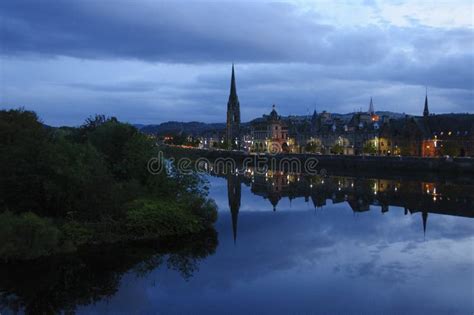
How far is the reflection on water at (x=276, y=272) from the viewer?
2162 centimetres

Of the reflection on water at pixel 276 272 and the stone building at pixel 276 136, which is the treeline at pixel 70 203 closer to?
the reflection on water at pixel 276 272

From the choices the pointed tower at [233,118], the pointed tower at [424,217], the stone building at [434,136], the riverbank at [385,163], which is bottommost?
the pointed tower at [424,217]

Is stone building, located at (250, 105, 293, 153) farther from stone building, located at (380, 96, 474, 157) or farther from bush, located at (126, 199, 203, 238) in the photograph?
bush, located at (126, 199, 203, 238)

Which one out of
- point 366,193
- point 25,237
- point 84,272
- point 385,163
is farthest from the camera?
point 385,163

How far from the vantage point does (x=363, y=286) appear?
79.0 feet

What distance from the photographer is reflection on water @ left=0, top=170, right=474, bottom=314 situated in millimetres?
21625

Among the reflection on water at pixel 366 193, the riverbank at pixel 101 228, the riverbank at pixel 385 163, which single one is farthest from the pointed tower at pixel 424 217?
the riverbank at pixel 385 163

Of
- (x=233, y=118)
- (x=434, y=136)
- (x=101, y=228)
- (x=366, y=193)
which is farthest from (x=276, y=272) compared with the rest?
(x=233, y=118)

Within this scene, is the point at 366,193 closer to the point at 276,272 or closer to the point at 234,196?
the point at 234,196

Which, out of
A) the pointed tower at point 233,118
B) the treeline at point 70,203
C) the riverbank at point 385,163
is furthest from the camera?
the pointed tower at point 233,118

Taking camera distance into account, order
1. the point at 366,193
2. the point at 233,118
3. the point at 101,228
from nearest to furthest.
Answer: the point at 101,228
the point at 366,193
the point at 233,118

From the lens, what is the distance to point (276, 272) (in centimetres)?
2644

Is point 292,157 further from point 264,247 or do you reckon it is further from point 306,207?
point 264,247

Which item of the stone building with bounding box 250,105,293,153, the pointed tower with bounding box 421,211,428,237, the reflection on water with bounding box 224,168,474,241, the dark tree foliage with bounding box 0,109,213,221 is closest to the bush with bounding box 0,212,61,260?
the dark tree foliage with bounding box 0,109,213,221
